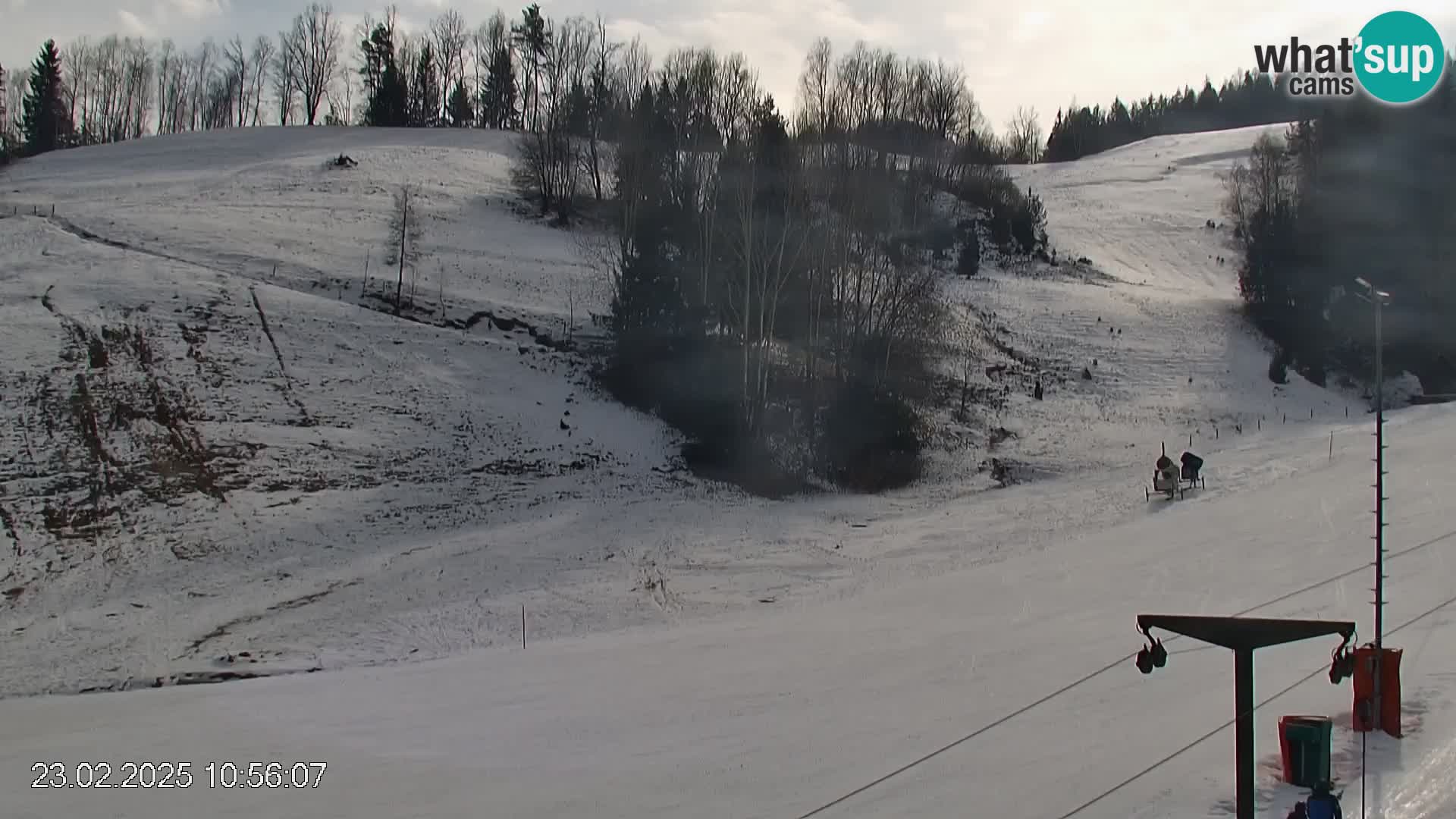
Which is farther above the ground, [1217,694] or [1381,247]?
[1381,247]

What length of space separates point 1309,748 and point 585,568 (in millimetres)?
19768

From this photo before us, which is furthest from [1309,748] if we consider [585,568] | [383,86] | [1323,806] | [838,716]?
[383,86]

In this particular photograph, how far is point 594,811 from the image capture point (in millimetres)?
12914

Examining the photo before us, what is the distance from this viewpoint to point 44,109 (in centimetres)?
9281

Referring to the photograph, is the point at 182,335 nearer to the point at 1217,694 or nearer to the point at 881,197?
the point at 881,197

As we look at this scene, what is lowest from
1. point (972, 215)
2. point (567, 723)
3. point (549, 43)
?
point (567, 723)

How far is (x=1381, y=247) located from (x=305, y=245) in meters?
55.1

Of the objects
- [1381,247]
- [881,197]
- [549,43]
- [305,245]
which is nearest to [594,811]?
[881,197]

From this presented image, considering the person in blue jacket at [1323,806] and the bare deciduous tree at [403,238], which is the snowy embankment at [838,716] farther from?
the bare deciduous tree at [403,238]

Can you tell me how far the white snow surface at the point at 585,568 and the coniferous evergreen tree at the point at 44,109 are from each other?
122 feet

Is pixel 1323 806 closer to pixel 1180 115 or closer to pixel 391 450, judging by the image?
pixel 391 450

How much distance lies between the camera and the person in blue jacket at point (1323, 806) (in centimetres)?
990

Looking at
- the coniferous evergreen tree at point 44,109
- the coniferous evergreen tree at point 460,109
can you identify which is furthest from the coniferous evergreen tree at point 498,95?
the coniferous evergreen tree at point 44,109

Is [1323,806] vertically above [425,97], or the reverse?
[425,97]
